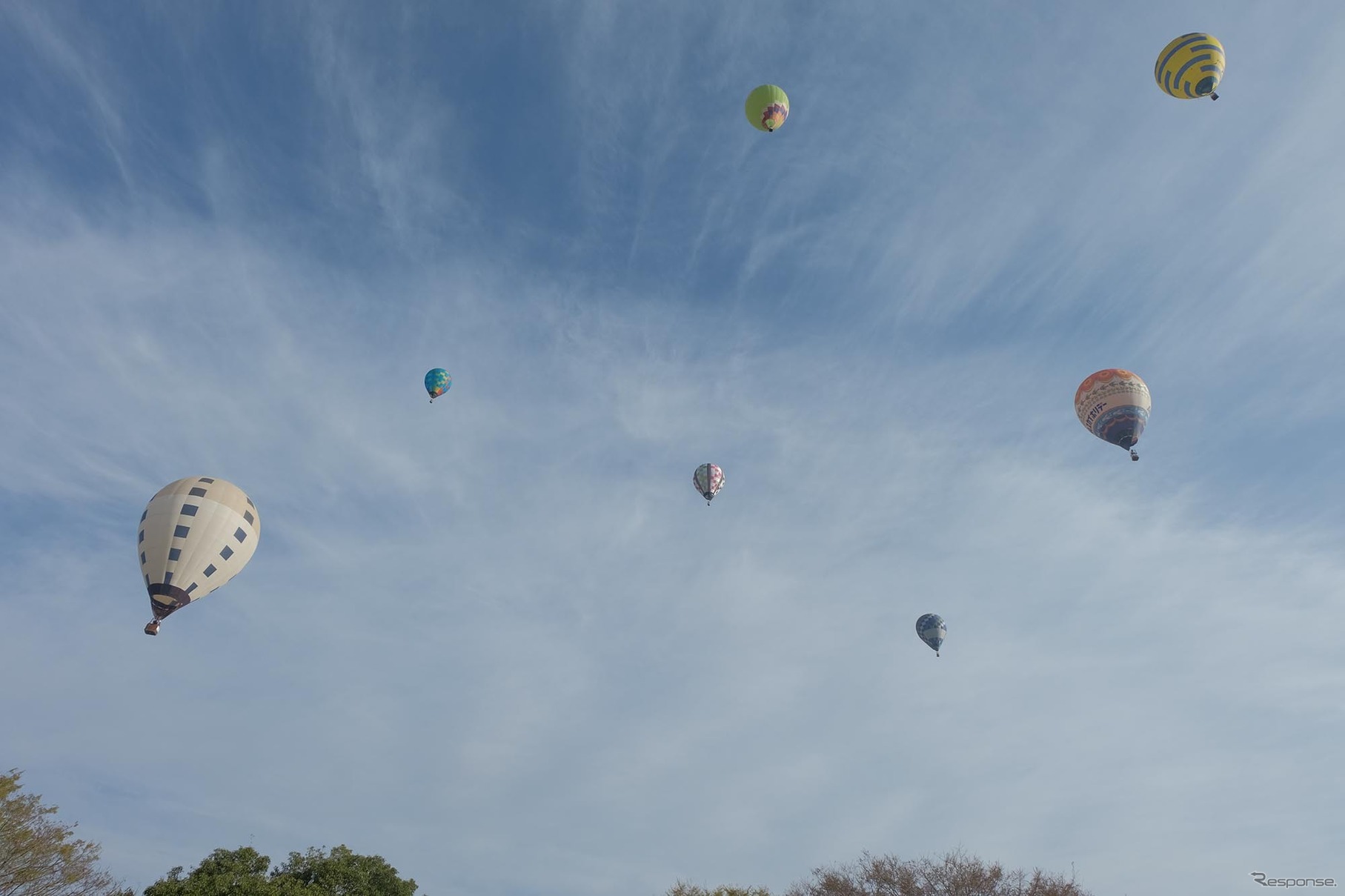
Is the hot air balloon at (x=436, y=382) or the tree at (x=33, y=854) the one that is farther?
the hot air balloon at (x=436, y=382)

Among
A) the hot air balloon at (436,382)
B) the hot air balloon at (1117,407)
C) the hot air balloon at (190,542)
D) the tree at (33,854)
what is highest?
the hot air balloon at (436,382)

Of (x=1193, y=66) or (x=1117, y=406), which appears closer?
(x=1193, y=66)

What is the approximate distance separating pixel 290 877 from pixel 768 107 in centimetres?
4215

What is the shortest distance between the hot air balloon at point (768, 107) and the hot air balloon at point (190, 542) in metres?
30.3

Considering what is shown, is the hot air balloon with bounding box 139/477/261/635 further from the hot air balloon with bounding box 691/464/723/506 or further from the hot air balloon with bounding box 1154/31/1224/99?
the hot air balloon with bounding box 1154/31/1224/99

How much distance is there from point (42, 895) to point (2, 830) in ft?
11.5

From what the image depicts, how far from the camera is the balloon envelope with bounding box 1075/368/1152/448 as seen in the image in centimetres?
4412

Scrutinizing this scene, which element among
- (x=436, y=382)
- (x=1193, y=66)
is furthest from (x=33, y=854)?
(x=1193, y=66)

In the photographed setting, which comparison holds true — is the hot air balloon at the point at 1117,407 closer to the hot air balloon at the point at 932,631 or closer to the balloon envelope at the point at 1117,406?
the balloon envelope at the point at 1117,406

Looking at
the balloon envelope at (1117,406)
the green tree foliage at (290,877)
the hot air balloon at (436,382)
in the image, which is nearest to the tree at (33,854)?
the green tree foliage at (290,877)

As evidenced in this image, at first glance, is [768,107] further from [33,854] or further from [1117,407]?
[33,854]

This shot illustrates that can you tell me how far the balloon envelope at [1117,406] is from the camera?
44.1m

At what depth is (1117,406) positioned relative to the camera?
4422cm

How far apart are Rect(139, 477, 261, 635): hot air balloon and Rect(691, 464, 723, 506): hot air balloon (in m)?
25.3
